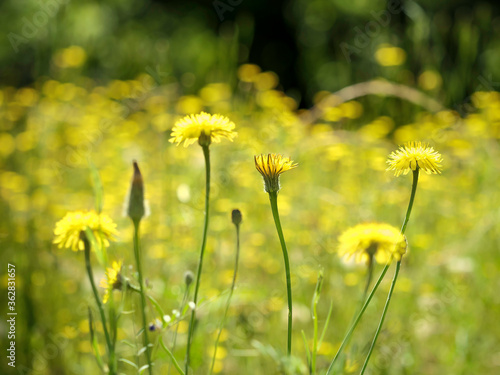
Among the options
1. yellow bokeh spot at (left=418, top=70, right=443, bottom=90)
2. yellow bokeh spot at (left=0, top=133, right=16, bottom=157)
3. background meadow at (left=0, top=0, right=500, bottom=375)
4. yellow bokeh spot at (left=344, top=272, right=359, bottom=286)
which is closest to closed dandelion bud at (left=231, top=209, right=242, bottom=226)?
background meadow at (left=0, top=0, right=500, bottom=375)

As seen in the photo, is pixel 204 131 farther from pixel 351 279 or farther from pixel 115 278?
pixel 351 279

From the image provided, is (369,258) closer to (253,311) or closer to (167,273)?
(253,311)

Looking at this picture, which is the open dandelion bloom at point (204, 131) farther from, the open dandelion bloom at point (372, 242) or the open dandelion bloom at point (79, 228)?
the open dandelion bloom at point (372, 242)

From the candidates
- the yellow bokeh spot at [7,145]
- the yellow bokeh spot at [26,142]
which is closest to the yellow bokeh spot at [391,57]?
the yellow bokeh spot at [26,142]

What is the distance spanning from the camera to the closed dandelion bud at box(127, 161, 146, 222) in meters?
0.83

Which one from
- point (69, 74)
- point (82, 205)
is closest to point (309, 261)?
point (82, 205)

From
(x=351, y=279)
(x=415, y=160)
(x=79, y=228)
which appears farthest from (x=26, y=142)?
(x=415, y=160)

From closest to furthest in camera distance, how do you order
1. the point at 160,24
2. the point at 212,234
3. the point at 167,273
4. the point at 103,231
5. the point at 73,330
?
1. the point at 103,231
2. the point at 73,330
3. the point at 167,273
4. the point at 212,234
5. the point at 160,24

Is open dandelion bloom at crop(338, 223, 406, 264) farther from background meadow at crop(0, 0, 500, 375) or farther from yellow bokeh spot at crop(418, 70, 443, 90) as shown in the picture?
yellow bokeh spot at crop(418, 70, 443, 90)

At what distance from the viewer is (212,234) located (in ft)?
7.04

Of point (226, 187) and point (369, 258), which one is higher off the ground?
point (226, 187)

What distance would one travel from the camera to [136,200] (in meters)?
0.84

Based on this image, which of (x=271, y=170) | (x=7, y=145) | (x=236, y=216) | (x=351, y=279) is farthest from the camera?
(x=7, y=145)

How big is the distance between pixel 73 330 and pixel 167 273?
14.6 inches
